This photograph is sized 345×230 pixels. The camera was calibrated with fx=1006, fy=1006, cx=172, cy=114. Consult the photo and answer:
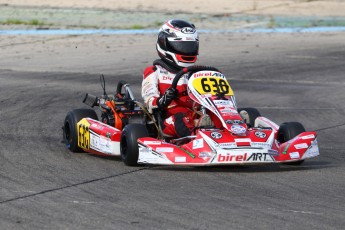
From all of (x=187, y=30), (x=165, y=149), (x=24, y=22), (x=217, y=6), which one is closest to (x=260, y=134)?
(x=165, y=149)

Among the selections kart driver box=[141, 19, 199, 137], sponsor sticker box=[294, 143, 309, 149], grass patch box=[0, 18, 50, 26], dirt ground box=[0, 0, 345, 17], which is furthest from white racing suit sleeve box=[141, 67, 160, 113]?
dirt ground box=[0, 0, 345, 17]

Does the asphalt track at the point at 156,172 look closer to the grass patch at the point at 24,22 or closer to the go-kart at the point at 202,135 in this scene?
the go-kart at the point at 202,135

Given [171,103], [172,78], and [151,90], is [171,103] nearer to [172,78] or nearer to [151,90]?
[151,90]

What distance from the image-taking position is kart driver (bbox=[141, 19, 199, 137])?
29.7 ft

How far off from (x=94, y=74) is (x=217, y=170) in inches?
310

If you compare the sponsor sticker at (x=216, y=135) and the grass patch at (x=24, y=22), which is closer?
the sponsor sticker at (x=216, y=135)

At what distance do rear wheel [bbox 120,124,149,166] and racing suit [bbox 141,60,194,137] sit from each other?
0.39 m

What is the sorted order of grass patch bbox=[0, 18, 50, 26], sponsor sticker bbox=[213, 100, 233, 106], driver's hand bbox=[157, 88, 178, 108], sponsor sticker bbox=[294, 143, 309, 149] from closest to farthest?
sponsor sticker bbox=[294, 143, 309, 149] → sponsor sticker bbox=[213, 100, 233, 106] → driver's hand bbox=[157, 88, 178, 108] → grass patch bbox=[0, 18, 50, 26]

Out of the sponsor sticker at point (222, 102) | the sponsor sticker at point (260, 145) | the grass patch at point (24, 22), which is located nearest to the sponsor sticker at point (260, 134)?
the sponsor sticker at point (260, 145)

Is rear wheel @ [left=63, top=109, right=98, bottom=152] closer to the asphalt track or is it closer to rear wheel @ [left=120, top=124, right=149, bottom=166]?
the asphalt track

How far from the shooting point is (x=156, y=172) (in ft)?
27.6

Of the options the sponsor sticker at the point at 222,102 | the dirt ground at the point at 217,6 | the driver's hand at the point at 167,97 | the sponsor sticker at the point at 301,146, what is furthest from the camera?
the dirt ground at the point at 217,6

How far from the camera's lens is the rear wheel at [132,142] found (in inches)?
→ 335

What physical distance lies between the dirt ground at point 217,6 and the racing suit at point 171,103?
15049 mm
